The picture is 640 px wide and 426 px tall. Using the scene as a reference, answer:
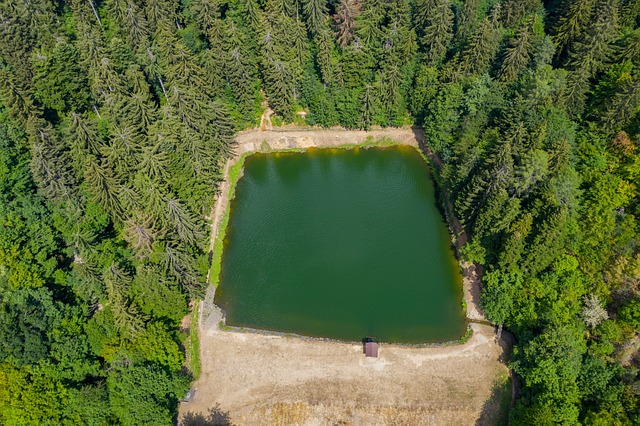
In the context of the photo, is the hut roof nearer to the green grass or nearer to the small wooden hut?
the small wooden hut

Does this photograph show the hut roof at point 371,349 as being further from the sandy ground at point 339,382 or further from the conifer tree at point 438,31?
the conifer tree at point 438,31

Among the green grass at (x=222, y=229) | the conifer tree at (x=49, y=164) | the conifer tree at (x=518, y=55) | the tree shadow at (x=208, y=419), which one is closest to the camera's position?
the tree shadow at (x=208, y=419)

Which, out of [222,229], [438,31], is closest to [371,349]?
[222,229]

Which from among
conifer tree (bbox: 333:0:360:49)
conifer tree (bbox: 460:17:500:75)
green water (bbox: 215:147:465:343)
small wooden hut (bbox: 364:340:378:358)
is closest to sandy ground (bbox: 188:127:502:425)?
small wooden hut (bbox: 364:340:378:358)

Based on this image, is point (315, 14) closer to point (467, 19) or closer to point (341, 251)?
point (467, 19)

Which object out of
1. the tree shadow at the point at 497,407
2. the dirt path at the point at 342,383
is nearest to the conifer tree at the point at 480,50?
the dirt path at the point at 342,383
